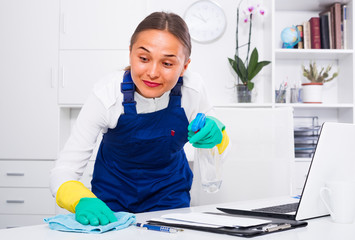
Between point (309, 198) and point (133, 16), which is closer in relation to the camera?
point (309, 198)

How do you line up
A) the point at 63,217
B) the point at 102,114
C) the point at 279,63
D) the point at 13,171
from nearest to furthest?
the point at 63,217, the point at 102,114, the point at 13,171, the point at 279,63

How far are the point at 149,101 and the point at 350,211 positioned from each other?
79cm

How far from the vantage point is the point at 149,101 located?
1.59 metres

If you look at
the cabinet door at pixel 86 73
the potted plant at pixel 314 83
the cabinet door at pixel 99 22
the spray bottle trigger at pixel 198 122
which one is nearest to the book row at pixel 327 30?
the potted plant at pixel 314 83

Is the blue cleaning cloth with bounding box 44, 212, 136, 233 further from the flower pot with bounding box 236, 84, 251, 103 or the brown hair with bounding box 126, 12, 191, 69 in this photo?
the flower pot with bounding box 236, 84, 251, 103

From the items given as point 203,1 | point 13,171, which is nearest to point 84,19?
point 203,1

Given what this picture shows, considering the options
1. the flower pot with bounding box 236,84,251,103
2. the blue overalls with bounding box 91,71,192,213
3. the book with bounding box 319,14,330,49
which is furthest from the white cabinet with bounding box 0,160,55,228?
the book with bounding box 319,14,330,49

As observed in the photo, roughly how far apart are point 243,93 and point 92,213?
7.25 feet

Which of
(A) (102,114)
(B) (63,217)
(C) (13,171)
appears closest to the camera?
(B) (63,217)

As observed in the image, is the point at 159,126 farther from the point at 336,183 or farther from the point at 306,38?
the point at 306,38

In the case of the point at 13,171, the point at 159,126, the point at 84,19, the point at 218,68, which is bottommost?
the point at 13,171

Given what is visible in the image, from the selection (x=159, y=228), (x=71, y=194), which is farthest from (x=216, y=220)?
(x=71, y=194)

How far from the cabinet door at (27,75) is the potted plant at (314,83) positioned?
1.80 metres

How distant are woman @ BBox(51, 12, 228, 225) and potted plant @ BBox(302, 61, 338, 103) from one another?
1.58m
